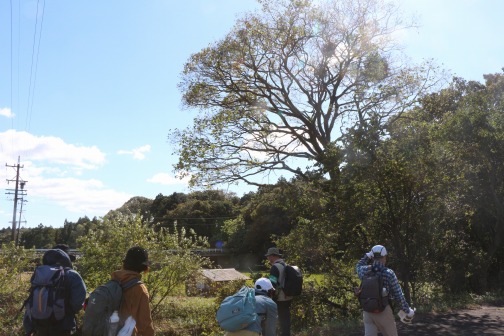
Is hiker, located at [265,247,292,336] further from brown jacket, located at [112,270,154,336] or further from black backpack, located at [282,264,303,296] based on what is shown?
brown jacket, located at [112,270,154,336]

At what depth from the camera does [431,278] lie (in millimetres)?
13945

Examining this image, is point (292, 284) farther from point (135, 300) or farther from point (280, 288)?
point (135, 300)

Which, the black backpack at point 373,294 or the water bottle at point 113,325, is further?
the black backpack at point 373,294

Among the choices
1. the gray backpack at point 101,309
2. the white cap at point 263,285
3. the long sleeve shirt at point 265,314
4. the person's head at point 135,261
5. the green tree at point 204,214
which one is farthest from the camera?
the green tree at point 204,214

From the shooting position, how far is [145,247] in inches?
504

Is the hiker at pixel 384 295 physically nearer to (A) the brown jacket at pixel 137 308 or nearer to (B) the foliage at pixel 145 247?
(A) the brown jacket at pixel 137 308

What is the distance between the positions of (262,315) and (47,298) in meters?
2.20

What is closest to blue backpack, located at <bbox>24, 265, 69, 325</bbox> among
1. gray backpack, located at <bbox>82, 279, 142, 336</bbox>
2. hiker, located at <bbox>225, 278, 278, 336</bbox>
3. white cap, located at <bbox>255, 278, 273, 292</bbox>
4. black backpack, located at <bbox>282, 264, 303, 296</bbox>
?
gray backpack, located at <bbox>82, 279, 142, 336</bbox>

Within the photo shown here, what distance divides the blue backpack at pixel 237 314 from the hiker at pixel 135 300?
71cm

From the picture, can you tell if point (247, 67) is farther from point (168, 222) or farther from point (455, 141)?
point (168, 222)

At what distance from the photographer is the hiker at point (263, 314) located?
487 cm

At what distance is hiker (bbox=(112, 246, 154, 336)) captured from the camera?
182 inches

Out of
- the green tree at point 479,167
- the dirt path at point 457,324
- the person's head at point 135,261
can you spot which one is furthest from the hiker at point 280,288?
the green tree at point 479,167

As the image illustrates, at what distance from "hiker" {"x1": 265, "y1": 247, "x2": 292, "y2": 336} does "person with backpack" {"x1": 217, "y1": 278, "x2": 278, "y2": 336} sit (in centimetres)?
165
